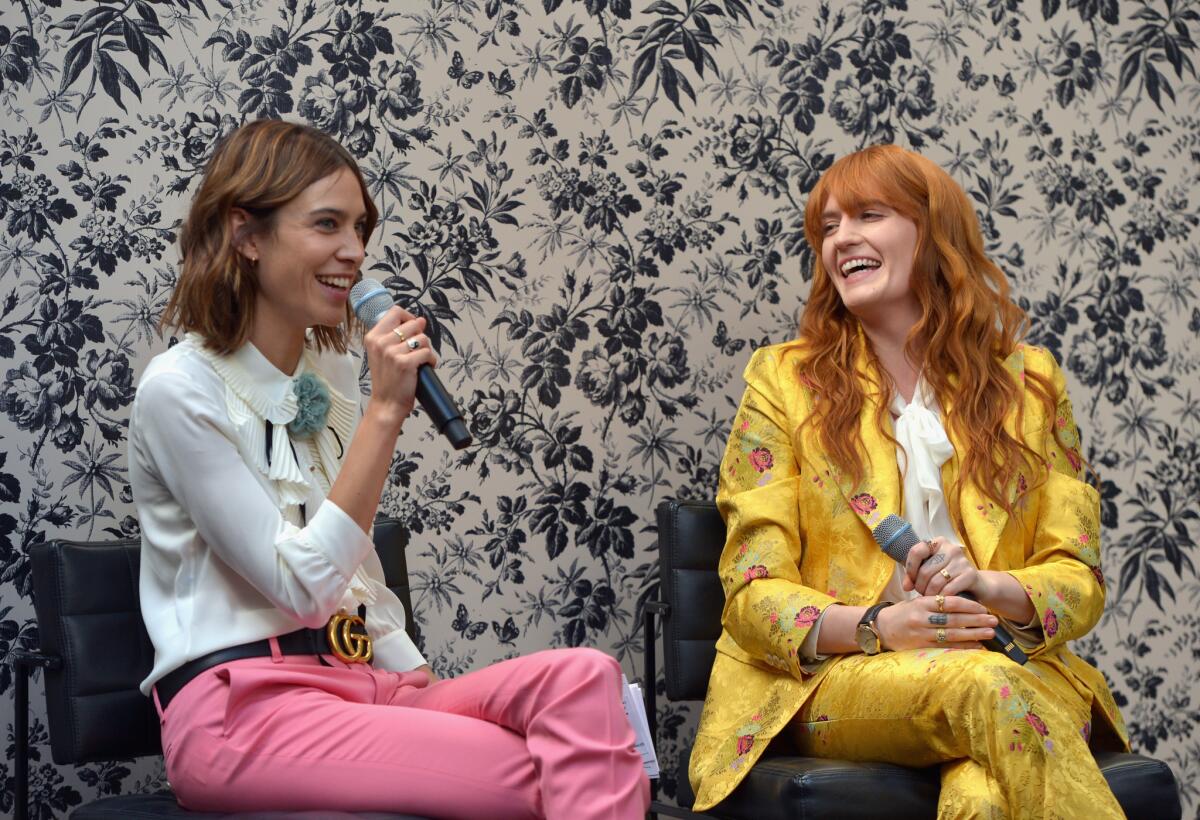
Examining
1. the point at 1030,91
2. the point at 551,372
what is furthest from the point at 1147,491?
the point at 551,372

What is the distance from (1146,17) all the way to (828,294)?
1.31 metres

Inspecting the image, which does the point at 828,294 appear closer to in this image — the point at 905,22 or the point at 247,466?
the point at 905,22

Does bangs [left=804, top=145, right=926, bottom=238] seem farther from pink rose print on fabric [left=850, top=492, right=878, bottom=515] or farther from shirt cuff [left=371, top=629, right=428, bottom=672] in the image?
shirt cuff [left=371, top=629, right=428, bottom=672]

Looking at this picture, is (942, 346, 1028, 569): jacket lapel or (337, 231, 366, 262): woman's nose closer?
(337, 231, 366, 262): woman's nose

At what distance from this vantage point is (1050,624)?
90.0 inches

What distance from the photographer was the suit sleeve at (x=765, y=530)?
2.27 m

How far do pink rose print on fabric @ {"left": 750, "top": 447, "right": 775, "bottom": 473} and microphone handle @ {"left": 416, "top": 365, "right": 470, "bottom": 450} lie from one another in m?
0.82

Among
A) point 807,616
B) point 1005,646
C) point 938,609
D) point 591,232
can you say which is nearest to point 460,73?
point 591,232

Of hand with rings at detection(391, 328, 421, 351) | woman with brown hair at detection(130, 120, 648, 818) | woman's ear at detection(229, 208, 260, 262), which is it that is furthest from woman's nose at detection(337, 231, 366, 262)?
hand with rings at detection(391, 328, 421, 351)

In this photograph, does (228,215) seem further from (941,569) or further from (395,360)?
(941,569)

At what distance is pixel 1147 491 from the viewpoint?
326 centimetres

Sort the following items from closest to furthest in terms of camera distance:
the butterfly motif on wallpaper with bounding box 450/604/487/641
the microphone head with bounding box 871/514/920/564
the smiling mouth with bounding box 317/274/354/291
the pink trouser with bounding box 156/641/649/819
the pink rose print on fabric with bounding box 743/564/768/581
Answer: the pink trouser with bounding box 156/641/649/819 < the smiling mouth with bounding box 317/274/354/291 < the microphone head with bounding box 871/514/920/564 < the pink rose print on fabric with bounding box 743/564/768/581 < the butterfly motif on wallpaper with bounding box 450/604/487/641

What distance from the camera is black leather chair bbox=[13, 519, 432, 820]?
2.07 meters

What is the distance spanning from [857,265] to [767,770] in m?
0.94
